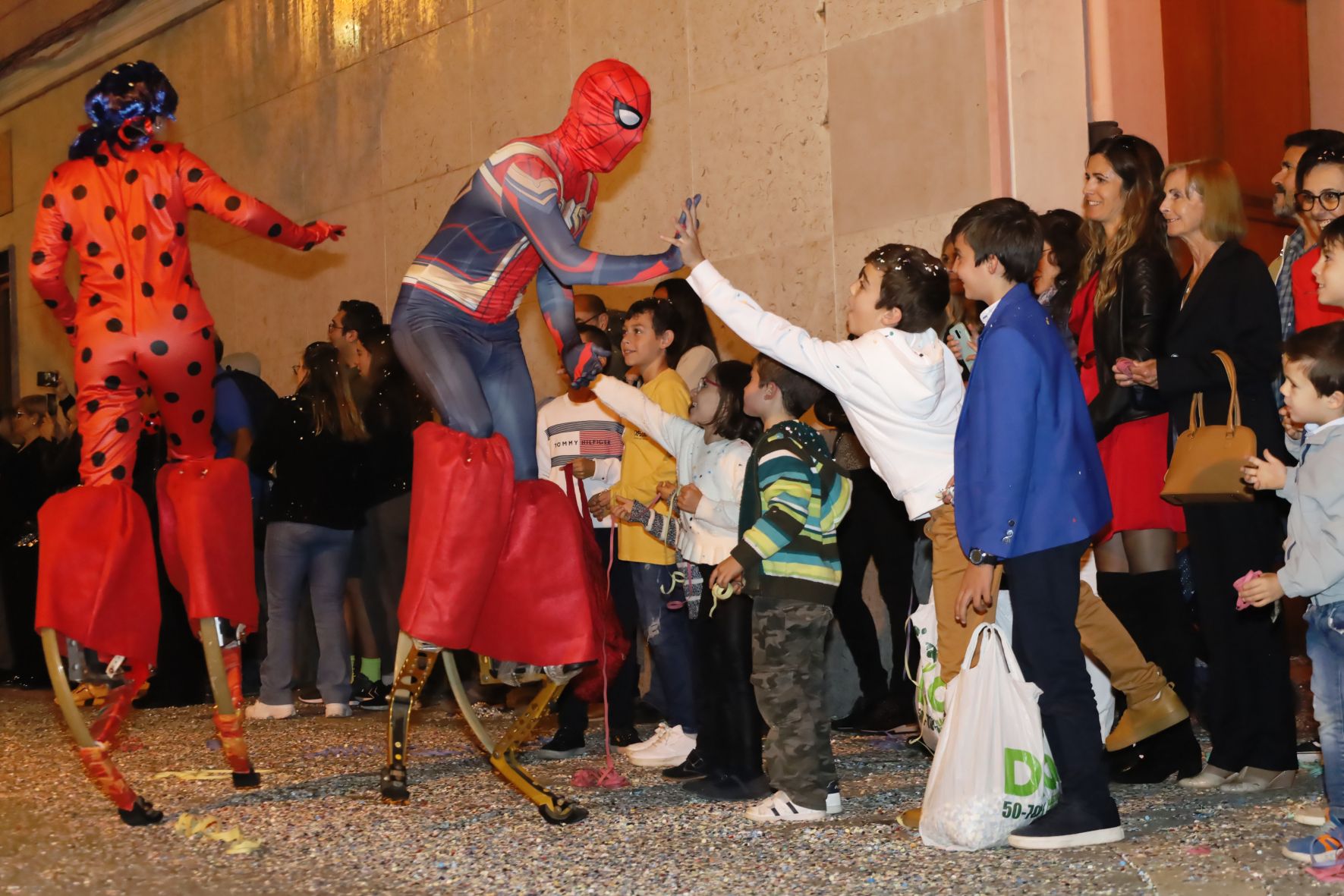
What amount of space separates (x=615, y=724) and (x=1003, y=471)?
2314 millimetres

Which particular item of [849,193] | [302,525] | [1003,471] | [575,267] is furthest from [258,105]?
[1003,471]

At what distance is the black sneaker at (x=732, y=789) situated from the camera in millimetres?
4156

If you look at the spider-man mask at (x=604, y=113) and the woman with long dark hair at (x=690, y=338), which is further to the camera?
the woman with long dark hair at (x=690, y=338)

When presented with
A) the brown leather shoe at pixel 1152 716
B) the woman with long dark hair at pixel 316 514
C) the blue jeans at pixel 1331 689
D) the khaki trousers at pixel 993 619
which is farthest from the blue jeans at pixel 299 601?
the blue jeans at pixel 1331 689

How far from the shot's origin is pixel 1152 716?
3.99m

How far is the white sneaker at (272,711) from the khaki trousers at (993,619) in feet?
11.9

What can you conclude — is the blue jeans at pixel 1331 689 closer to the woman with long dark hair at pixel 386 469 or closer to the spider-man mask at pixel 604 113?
the spider-man mask at pixel 604 113

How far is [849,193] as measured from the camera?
20.9 ft

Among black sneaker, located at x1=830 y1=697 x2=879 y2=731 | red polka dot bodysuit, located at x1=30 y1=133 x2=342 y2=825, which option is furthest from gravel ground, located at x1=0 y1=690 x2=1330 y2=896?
black sneaker, located at x1=830 y1=697 x2=879 y2=731

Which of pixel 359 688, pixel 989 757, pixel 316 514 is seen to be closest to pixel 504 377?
pixel 989 757

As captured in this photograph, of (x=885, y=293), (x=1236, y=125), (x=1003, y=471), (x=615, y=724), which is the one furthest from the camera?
(x=1236, y=125)

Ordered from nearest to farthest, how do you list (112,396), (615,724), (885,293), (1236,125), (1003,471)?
(1003,471)
(885,293)
(112,396)
(615,724)
(1236,125)

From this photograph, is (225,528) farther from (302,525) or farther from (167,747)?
(302,525)

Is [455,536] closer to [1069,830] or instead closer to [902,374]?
[902,374]
